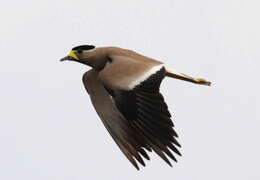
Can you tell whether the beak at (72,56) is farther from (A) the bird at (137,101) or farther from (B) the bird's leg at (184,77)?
(B) the bird's leg at (184,77)

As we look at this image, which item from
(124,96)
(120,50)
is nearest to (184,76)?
(120,50)

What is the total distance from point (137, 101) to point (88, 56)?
2684 millimetres

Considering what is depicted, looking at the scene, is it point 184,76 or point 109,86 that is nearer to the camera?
point 109,86

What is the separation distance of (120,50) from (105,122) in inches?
53.6

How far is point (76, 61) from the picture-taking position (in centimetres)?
2102

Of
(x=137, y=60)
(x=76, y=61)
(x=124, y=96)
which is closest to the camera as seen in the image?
(x=124, y=96)

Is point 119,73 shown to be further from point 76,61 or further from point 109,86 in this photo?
point 76,61

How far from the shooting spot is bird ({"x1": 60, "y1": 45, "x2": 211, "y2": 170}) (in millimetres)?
18312

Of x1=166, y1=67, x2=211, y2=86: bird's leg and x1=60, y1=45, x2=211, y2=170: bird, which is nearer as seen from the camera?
x1=60, y1=45, x2=211, y2=170: bird

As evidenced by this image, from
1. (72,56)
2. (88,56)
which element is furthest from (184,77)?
(72,56)

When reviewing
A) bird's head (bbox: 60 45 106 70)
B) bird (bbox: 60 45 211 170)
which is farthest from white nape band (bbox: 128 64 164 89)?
bird's head (bbox: 60 45 106 70)

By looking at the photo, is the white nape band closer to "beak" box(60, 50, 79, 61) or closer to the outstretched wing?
the outstretched wing

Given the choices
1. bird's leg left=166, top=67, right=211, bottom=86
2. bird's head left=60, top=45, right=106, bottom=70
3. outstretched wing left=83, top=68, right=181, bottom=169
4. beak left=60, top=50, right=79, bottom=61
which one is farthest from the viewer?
beak left=60, top=50, right=79, bottom=61

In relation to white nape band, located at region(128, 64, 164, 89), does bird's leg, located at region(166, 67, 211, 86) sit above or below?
below
